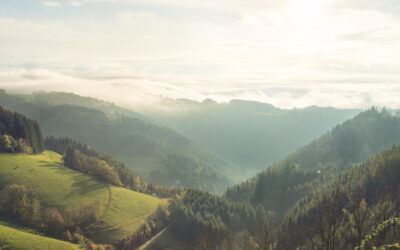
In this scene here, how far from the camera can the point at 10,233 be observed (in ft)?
560

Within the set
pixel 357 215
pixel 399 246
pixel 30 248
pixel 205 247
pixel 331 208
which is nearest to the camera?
pixel 399 246

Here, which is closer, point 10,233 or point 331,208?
point 331,208

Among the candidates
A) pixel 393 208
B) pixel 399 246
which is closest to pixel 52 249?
pixel 393 208

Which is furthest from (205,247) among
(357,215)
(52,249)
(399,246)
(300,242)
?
(300,242)

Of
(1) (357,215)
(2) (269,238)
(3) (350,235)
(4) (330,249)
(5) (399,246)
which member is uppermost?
(5) (399,246)

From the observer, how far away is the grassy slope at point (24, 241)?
533ft

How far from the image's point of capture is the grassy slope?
162 m

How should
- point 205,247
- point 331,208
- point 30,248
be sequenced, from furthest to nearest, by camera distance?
point 30,248 < point 205,247 < point 331,208

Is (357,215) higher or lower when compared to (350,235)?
higher

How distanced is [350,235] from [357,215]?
480 ft

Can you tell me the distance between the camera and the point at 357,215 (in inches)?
1654

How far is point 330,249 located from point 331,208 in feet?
14.1

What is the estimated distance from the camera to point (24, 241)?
168 m

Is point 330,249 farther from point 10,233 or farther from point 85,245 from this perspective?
point 85,245
